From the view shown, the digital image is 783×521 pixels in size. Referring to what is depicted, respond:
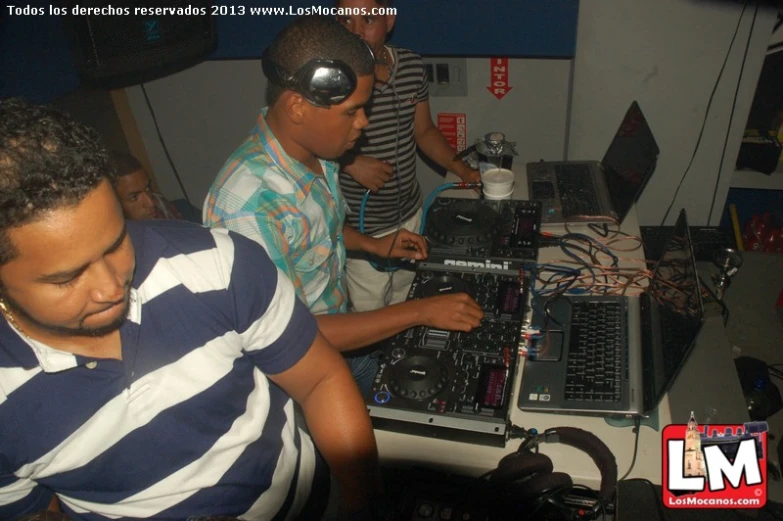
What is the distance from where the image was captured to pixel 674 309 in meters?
1.24

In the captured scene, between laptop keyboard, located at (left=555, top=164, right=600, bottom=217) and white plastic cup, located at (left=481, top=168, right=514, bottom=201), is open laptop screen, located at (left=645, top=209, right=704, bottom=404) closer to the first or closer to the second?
laptop keyboard, located at (left=555, top=164, right=600, bottom=217)

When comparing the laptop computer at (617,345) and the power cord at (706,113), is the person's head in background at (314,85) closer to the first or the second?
the laptop computer at (617,345)

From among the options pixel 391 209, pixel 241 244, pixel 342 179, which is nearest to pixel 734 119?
pixel 391 209

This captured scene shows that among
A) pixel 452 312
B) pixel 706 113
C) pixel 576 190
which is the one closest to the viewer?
pixel 452 312

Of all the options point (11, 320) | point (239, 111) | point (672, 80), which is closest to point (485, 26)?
point (672, 80)

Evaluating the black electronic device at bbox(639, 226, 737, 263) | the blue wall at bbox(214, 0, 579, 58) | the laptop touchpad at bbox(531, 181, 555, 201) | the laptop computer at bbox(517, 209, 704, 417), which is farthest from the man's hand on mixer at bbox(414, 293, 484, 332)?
the blue wall at bbox(214, 0, 579, 58)

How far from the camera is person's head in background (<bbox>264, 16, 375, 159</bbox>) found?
4.21 ft

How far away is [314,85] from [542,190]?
1119mm

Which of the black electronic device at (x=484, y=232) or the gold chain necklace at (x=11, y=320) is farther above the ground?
the gold chain necklace at (x=11, y=320)

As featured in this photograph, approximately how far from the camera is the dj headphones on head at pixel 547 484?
105 centimetres

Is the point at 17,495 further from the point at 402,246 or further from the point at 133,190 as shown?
the point at 133,190

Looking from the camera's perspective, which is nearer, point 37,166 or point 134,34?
point 37,166

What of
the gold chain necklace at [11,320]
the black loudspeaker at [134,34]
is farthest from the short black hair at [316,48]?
the black loudspeaker at [134,34]

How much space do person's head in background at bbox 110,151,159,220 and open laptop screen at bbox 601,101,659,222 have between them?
5.72ft
